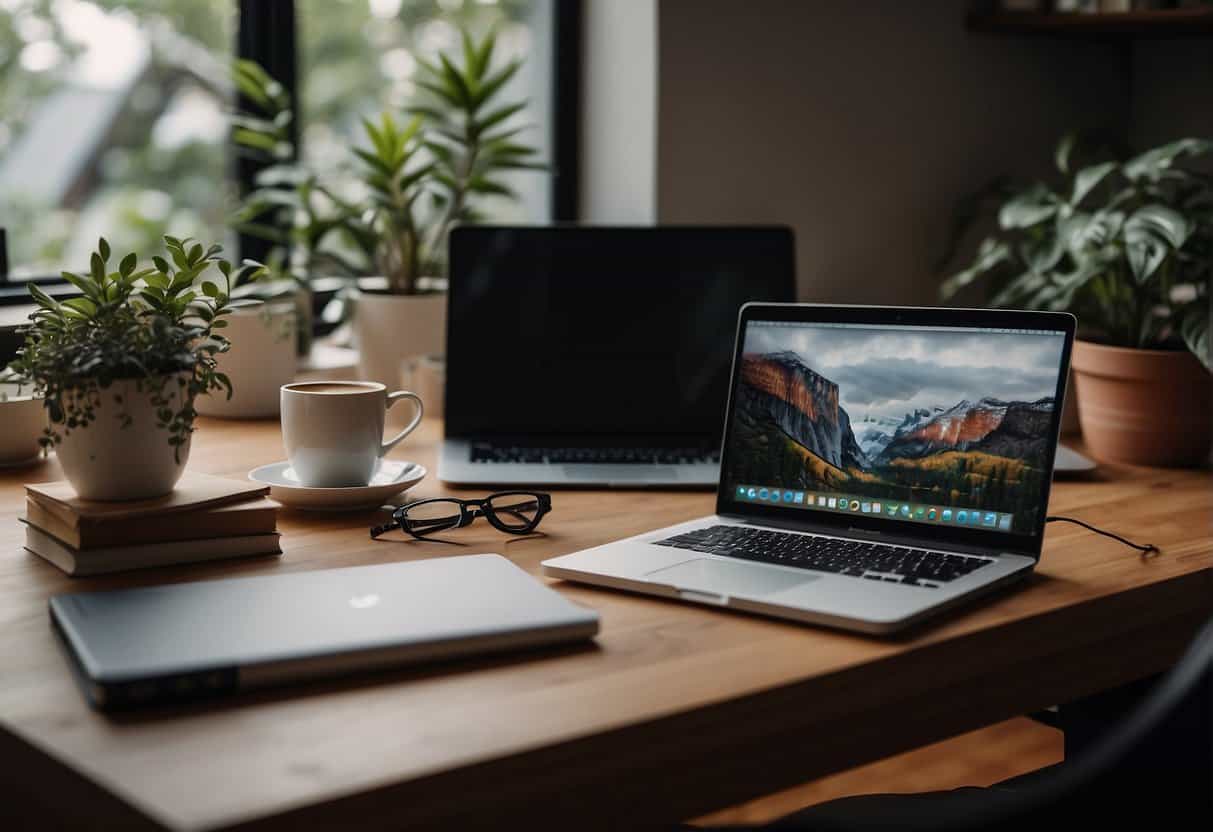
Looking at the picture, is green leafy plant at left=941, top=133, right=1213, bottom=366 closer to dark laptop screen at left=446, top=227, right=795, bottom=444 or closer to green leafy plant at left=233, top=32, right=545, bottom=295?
dark laptop screen at left=446, top=227, right=795, bottom=444

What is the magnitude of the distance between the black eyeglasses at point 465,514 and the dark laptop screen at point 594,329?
1.04 feet

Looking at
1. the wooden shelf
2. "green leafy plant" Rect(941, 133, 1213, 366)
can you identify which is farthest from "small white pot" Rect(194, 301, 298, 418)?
the wooden shelf

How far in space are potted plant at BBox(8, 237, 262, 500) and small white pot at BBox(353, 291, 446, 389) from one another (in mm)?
681

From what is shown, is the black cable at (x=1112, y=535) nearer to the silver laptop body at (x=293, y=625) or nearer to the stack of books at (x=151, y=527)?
the silver laptop body at (x=293, y=625)

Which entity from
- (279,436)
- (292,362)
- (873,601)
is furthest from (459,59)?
(873,601)

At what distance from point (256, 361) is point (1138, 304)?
3.54 feet

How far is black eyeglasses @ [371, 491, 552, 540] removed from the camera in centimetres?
118

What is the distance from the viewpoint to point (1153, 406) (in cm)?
150

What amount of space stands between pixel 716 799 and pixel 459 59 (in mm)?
1584

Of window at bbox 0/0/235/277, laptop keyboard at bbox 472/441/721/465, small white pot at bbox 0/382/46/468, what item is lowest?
laptop keyboard at bbox 472/441/721/465

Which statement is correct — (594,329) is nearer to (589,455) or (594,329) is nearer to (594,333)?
(594,333)

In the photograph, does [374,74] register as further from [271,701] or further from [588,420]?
[271,701]

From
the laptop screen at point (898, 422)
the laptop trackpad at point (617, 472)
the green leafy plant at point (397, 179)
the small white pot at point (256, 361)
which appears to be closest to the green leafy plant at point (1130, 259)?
the laptop screen at point (898, 422)

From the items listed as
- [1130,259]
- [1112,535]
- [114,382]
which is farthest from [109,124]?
[1112,535]
